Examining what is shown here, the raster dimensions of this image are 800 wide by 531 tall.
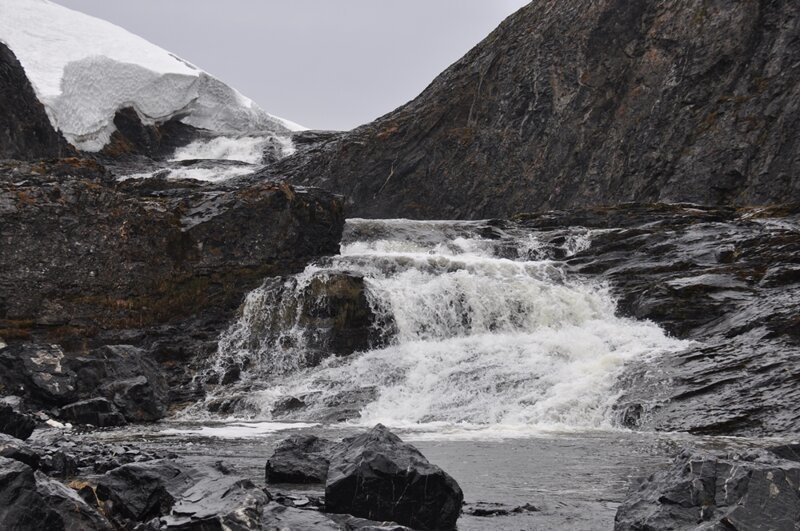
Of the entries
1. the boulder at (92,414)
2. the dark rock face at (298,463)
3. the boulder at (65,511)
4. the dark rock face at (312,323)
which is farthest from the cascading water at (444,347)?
the boulder at (65,511)

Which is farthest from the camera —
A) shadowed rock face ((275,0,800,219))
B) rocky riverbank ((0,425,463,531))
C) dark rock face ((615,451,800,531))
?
shadowed rock face ((275,0,800,219))

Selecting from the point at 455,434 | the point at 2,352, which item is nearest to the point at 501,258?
the point at 455,434

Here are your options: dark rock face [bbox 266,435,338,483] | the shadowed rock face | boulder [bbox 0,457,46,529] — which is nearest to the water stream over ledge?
dark rock face [bbox 266,435,338,483]

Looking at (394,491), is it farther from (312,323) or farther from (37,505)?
(312,323)

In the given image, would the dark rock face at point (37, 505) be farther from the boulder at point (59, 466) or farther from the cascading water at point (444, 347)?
the cascading water at point (444, 347)

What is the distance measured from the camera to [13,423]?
878 centimetres

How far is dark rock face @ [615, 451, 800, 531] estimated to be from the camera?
162 inches

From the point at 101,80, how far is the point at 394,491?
45738 mm

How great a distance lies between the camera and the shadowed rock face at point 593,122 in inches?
1101

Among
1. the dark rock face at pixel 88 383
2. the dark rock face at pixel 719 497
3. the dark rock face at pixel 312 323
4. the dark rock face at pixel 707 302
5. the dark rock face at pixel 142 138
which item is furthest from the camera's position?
the dark rock face at pixel 142 138

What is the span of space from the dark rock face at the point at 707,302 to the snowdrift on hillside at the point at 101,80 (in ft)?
96.3

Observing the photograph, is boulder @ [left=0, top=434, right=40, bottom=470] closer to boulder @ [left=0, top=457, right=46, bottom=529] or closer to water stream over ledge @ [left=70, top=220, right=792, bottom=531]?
boulder @ [left=0, top=457, right=46, bottom=529]

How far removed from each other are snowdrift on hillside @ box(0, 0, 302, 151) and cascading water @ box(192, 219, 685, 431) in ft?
96.0

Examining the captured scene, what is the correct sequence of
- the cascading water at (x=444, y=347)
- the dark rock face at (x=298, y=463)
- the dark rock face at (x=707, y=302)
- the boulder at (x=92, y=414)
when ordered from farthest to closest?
1. the cascading water at (x=444, y=347)
2. the boulder at (x=92, y=414)
3. the dark rock face at (x=707, y=302)
4. the dark rock face at (x=298, y=463)
